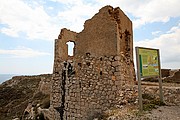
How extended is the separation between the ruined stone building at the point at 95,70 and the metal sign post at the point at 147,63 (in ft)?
4.28

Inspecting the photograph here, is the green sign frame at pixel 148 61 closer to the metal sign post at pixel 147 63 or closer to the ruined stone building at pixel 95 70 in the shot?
the metal sign post at pixel 147 63

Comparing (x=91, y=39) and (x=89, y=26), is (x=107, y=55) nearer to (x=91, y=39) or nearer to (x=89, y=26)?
(x=91, y=39)

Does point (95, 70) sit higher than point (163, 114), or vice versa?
point (95, 70)

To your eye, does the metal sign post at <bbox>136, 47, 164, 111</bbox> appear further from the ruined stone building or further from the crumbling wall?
the crumbling wall

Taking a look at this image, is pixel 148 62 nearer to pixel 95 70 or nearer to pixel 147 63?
pixel 147 63

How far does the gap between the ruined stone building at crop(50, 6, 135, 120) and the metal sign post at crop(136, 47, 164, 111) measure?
130cm

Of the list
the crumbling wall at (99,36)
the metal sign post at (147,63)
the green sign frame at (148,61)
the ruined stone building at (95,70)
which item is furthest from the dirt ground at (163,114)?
the crumbling wall at (99,36)

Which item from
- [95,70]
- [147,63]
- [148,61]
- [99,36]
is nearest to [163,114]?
[147,63]

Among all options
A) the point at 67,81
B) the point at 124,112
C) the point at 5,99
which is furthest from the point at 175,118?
the point at 5,99

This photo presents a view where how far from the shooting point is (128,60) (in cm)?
967

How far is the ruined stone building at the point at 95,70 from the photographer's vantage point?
8.23 metres

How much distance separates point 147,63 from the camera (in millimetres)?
7172

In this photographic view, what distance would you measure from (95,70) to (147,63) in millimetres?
2485

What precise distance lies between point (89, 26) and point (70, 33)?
265 cm
